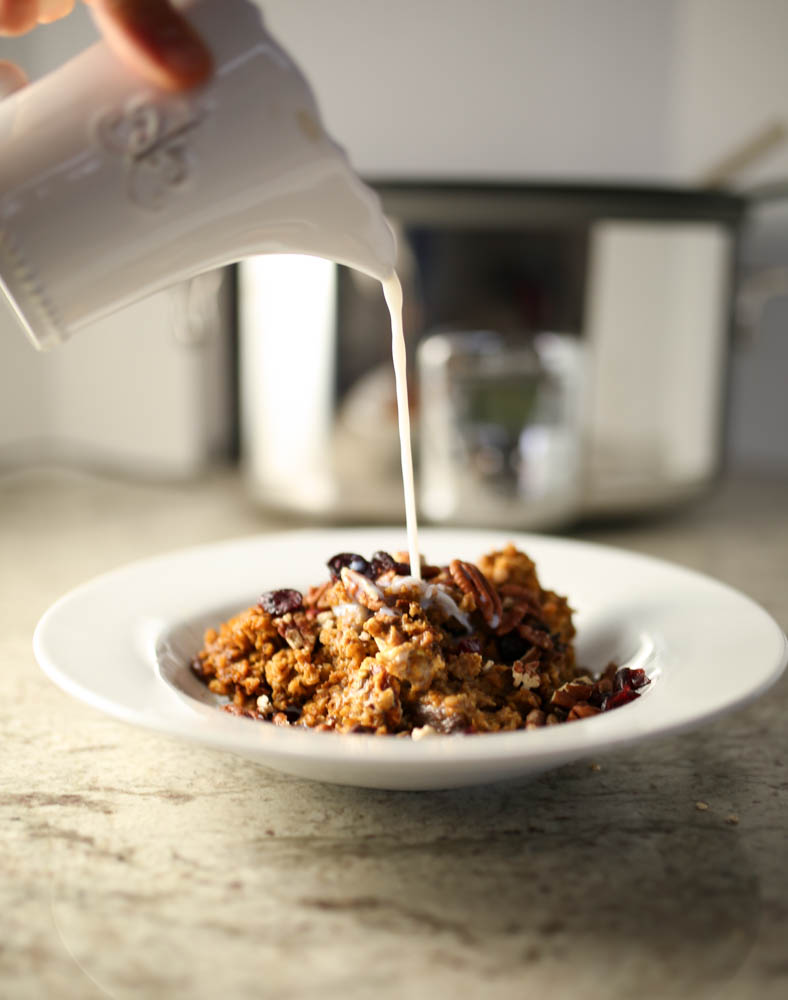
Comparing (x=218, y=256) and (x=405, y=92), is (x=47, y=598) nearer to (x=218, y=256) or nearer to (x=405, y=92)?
(x=218, y=256)

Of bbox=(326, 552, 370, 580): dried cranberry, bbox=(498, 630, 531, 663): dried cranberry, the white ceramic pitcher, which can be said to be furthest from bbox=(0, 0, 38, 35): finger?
bbox=(498, 630, 531, 663): dried cranberry

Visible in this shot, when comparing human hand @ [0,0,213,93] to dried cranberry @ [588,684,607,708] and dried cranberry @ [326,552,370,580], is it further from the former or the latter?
dried cranberry @ [588,684,607,708]

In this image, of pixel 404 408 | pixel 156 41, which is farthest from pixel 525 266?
pixel 156 41

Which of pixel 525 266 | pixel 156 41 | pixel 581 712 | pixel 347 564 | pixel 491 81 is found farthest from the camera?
pixel 491 81

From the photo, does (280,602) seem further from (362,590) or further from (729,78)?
Answer: (729,78)

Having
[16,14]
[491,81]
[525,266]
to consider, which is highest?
[491,81]

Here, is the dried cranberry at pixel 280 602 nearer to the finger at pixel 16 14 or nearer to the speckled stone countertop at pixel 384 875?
the speckled stone countertop at pixel 384 875

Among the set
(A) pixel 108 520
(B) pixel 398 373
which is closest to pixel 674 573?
(B) pixel 398 373
